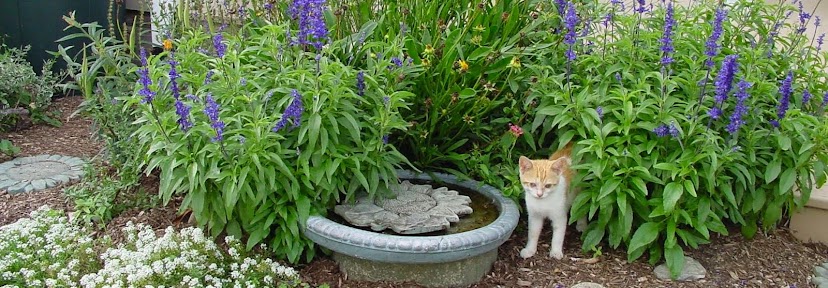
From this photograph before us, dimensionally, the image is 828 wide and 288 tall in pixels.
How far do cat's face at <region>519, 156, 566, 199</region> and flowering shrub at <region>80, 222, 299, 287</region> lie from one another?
1.07 meters

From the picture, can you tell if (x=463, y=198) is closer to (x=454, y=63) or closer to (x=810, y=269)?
(x=454, y=63)

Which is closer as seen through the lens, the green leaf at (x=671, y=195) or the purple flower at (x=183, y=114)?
the purple flower at (x=183, y=114)

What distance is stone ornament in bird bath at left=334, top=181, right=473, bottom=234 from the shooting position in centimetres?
324

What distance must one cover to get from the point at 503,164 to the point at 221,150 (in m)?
1.43

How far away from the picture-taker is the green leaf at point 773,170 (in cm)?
332

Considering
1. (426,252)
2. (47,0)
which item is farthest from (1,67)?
(426,252)

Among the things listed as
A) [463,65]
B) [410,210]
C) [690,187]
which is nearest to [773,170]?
[690,187]

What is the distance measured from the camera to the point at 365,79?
3385mm

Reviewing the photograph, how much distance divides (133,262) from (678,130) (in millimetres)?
2262

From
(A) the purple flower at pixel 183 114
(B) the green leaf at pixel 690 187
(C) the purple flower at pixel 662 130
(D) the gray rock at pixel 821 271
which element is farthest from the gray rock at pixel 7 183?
(D) the gray rock at pixel 821 271

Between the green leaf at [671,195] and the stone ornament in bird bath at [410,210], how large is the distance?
834 mm

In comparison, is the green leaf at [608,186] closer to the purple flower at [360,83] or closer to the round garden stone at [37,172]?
the purple flower at [360,83]

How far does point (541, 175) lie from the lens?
3.34 m

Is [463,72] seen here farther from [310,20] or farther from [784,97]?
[784,97]
